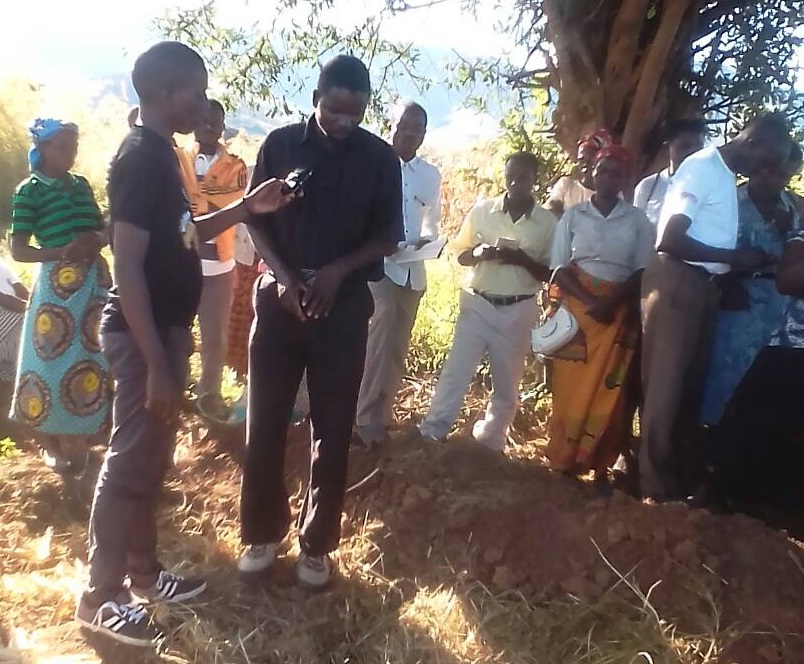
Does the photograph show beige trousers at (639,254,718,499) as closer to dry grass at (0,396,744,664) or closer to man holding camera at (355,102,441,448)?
dry grass at (0,396,744,664)

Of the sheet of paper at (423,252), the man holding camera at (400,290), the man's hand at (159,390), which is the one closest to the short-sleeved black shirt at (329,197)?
the man's hand at (159,390)

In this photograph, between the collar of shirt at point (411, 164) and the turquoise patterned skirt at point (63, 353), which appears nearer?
the turquoise patterned skirt at point (63, 353)

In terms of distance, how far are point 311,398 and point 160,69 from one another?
1269 mm

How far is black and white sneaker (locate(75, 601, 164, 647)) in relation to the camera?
268cm

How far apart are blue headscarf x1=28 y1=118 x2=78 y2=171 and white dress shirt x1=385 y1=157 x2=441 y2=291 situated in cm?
166

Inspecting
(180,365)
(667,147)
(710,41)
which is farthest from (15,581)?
(710,41)

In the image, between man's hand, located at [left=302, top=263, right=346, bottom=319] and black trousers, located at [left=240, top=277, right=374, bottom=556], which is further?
black trousers, located at [left=240, top=277, right=374, bottom=556]

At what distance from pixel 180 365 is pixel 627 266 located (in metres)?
2.16

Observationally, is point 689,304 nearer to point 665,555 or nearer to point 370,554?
point 665,555

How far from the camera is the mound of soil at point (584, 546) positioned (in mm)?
2793

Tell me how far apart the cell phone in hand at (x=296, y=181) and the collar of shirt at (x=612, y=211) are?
156 centimetres

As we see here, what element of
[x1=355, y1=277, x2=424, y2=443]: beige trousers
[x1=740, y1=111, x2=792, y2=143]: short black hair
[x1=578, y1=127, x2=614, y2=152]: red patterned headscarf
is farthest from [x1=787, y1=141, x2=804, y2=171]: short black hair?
[x1=355, y1=277, x2=424, y2=443]: beige trousers

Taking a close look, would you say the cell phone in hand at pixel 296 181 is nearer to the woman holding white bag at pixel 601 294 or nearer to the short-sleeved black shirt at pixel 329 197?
the short-sleeved black shirt at pixel 329 197

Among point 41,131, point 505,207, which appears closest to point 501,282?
point 505,207
